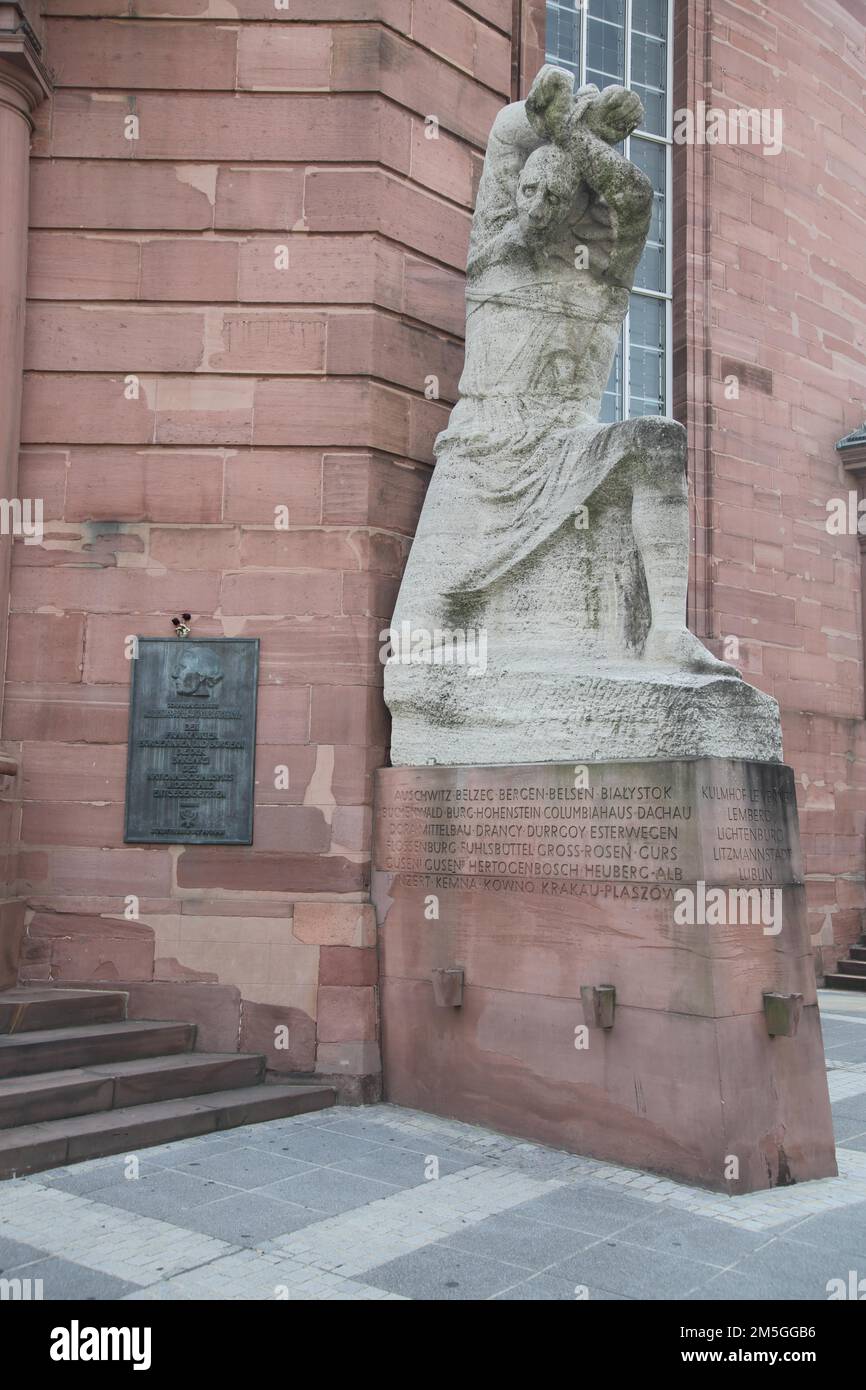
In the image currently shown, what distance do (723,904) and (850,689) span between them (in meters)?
9.61

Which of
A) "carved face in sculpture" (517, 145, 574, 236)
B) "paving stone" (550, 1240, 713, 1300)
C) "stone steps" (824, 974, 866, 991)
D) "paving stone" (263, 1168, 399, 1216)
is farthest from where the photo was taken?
"stone steps" (824, 974, 866, 991)

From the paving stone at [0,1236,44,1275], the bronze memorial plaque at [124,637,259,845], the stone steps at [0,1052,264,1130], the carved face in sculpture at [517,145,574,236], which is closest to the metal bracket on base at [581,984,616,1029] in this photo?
the stone steps at [0,1052,264,1130]

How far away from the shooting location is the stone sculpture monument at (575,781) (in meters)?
5.67

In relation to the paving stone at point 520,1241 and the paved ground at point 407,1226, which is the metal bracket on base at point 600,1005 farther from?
the paving stone at point 520,1241

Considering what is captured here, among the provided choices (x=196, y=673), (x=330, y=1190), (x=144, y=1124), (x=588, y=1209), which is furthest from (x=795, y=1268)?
(x=196, y=673)

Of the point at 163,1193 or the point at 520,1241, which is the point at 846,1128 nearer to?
the point at 520,1241

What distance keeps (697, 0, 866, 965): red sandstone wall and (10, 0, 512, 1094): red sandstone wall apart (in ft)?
20.4

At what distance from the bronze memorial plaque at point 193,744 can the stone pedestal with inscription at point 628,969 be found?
51.3 inches

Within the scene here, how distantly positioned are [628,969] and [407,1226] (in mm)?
1680

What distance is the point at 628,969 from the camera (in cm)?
588

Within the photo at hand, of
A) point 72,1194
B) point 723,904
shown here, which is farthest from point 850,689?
point 72,1194

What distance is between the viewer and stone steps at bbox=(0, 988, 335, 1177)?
5656mm

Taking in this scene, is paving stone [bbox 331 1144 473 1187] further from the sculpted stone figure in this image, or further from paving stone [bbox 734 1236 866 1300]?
the sculpted stone figure

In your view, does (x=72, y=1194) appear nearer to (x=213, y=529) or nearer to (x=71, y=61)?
(x=213, y=529)
